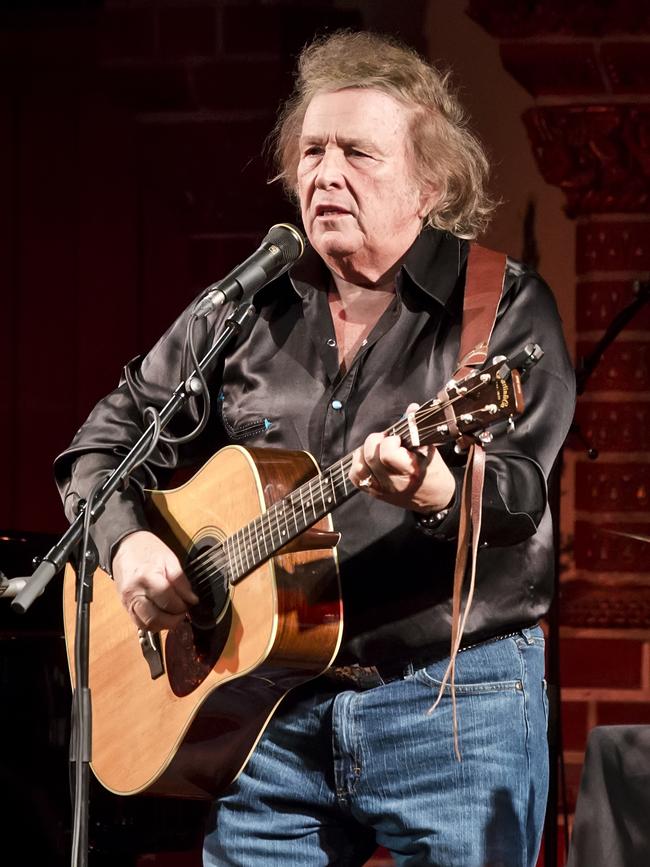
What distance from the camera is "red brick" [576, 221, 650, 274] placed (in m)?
3.81

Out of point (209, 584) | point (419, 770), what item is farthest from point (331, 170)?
point (419, 770)

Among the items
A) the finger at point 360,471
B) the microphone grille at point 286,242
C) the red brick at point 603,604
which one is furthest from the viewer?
the red brick at point 603,604

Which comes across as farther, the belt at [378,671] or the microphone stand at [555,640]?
the microphone stand at [555,640]

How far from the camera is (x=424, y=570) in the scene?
6.93 feet

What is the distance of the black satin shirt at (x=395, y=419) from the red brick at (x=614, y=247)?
158 cm

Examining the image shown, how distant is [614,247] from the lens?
3.83m

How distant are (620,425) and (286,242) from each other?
5.85ft

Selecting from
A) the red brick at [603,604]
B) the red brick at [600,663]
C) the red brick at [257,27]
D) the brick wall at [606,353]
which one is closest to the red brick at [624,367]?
the brick wall at [606,353]

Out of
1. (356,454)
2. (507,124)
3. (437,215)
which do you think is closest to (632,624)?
(507,124)

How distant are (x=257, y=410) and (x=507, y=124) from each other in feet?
6.24

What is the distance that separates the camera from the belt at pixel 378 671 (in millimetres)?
2092

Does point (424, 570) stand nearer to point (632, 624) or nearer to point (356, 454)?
point (356, 454)

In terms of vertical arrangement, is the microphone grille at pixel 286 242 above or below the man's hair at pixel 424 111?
below

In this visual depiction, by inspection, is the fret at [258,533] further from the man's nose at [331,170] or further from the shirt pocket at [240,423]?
the man's nose at [331,170]
